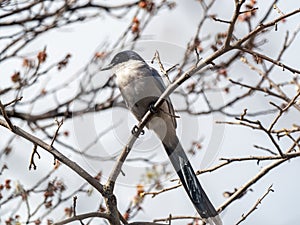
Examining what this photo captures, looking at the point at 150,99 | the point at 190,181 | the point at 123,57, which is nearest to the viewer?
the point at 190,181

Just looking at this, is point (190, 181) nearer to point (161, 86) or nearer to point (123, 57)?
point (161, 86)

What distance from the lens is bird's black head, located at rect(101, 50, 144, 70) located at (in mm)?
4211

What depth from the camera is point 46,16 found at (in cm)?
479

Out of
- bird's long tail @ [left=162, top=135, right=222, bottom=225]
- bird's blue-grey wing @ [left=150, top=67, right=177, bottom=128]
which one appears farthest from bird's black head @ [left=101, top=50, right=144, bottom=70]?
bird's long tail @ [left=162, top=135, right=222, bottom=225]

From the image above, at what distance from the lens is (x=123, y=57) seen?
4238 mm

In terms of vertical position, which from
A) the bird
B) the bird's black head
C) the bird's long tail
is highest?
the bird's black head

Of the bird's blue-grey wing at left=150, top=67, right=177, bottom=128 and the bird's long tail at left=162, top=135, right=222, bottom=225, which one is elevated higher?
the bird's blue-grey wing at left=150, top=67, right=177, bottom=128

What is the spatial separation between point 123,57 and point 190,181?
145cm

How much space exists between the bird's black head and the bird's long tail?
0.81 m

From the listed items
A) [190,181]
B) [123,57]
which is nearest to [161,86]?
[123,57]

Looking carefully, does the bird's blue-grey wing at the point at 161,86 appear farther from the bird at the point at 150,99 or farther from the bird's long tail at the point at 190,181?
the bird's long tail at the point at 190,181

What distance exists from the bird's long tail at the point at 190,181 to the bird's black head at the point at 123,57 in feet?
2.66

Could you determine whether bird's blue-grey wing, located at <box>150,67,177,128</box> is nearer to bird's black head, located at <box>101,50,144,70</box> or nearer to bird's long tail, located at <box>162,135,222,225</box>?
bird's long tail, located at <box>162,135,222,225</box>

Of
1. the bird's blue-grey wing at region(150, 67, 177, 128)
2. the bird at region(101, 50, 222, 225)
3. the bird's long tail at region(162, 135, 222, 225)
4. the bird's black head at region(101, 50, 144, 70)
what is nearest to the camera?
the bird's long tail at region(162, 135, 222, 225)
